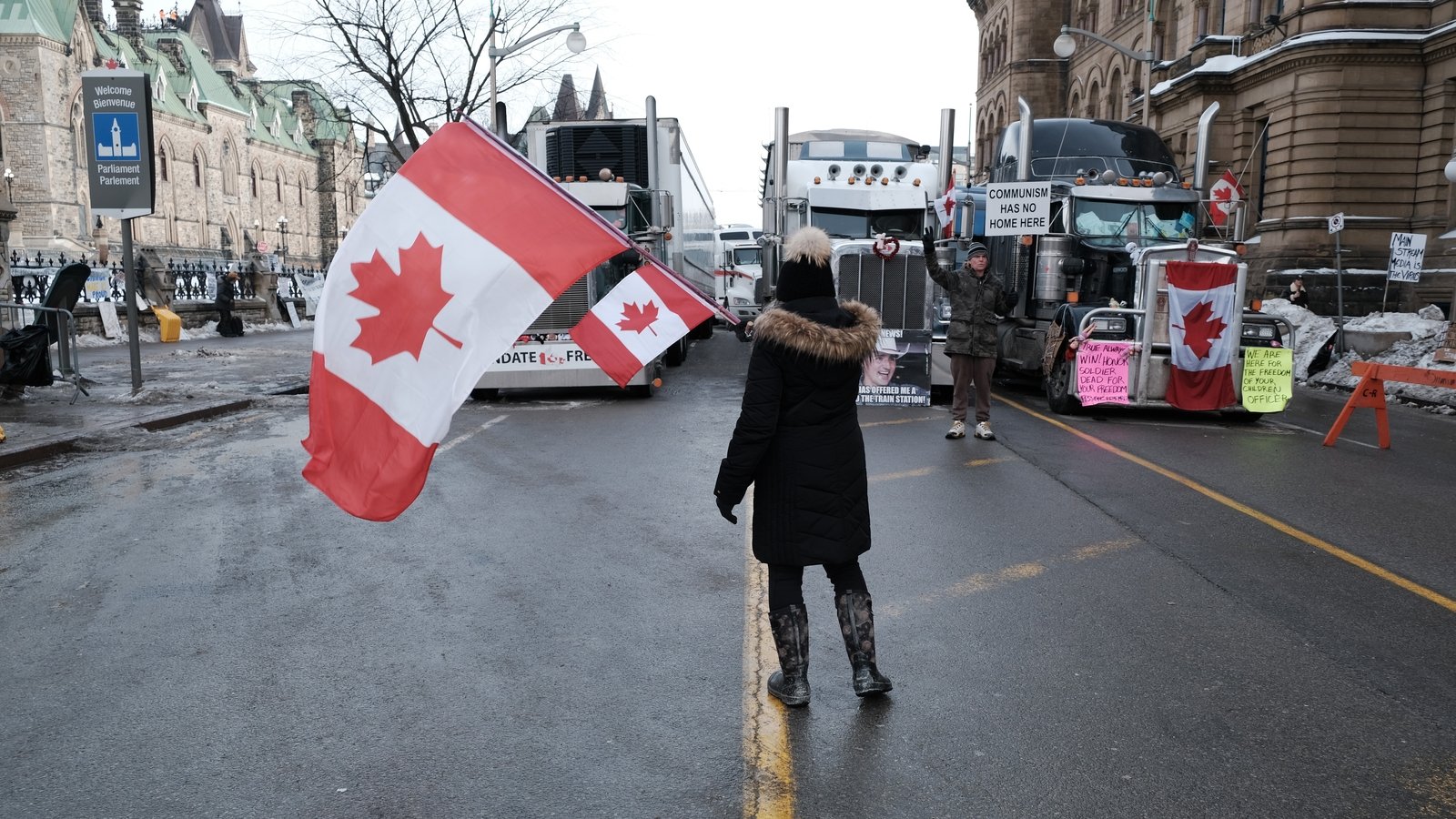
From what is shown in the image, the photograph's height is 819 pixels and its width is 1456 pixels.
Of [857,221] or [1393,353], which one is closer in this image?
[857,221]

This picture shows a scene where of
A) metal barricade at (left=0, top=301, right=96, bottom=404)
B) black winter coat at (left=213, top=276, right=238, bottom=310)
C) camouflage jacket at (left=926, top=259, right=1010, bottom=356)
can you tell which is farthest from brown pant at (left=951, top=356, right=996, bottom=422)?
black winter coat at (left=213, top=276, right=238, bottom=310)

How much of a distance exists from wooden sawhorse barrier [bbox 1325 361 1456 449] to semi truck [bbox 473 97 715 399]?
7818 mm

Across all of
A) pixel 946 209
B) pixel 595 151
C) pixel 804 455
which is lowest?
pixel 804 455

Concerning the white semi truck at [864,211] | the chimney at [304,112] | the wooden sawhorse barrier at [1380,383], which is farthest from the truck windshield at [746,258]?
the chimney at [304,112]

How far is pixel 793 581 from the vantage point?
14.0 ft

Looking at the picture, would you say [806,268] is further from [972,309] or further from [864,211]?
[864,211]

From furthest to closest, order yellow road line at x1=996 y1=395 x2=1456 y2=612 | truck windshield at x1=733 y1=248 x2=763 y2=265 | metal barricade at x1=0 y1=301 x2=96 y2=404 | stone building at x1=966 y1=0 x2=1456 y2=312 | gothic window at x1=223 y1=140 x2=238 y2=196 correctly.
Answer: gothic window at x1=223 y1=140 x2=238 y2=196 → truck windshield at x1=733 y1=248 x2=763 y2=265 → stone building at x1=966 y1=0 x2=1456 y2=312 → metal barricade at x1=0 y1=301 x2=96 y2=404 → yellow road line at x1=996 y1=395 x2=1456 y2=612

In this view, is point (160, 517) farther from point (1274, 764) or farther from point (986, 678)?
point (1274, 764)

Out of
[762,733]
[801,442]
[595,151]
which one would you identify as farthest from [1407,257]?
[762,733]

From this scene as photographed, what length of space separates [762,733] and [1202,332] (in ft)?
35.9

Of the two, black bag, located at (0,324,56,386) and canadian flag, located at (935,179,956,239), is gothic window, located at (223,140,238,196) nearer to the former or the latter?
black bag, located at (0,324,56,386)

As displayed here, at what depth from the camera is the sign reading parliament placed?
14.4 metres

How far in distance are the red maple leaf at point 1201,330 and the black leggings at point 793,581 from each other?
1025cm

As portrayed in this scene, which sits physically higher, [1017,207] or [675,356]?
[1017,207]
